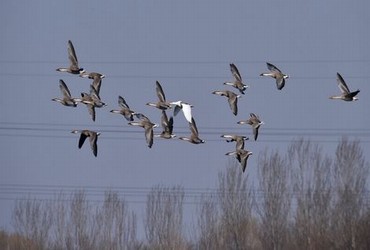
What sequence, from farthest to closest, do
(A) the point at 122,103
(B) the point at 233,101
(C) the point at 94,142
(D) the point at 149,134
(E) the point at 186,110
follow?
1. (A) the point at 122,103
2. (B) the point at 233,101
3. (D) the point at 149,134
4. (C) the point at 94,142
5. (E) the point at 186,110

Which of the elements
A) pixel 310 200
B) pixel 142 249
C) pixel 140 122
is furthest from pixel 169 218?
pixel 140 122

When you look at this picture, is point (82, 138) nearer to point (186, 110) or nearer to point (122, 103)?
point (122, 103)

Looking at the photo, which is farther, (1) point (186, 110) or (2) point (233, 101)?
(2) point (233, 101)

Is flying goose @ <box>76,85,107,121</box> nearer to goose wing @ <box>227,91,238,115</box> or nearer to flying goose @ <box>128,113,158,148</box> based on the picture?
flying goose @ <box>128,113,158,148</box>

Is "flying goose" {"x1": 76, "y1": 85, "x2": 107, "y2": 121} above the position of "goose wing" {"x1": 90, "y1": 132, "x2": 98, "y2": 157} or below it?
above

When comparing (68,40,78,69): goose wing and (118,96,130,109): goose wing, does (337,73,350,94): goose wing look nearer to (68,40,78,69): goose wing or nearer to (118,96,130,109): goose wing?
(118,96,130,109): goose wing

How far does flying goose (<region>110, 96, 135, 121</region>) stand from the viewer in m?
44.5

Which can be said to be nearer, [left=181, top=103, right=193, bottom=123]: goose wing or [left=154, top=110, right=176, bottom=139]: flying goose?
[left=181, top=103, right=193, bottom=123]: goose wing

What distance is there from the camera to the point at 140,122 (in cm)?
4475

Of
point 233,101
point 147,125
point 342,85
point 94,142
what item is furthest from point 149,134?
point 342,85

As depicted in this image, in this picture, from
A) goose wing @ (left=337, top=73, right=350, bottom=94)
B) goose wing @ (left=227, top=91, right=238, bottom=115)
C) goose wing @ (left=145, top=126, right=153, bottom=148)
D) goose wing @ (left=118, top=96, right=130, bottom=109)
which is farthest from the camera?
goose wing @ (left=118, top=96, right=130, bottom=109)

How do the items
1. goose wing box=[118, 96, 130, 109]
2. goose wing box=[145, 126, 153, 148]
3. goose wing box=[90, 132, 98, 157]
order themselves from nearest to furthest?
goose wing box=[90, 132, 98, 157] → goose wing box=[145, 126, 153, 148] → goose wing box=[118, 96, 130, 109]

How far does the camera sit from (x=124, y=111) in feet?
146

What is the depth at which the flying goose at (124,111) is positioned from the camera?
4453 centimetres
